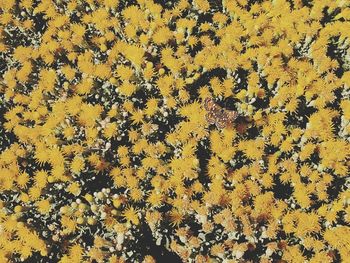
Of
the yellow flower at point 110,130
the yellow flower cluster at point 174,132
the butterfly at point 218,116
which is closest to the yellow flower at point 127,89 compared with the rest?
the yellow flower cluster at point 174,132

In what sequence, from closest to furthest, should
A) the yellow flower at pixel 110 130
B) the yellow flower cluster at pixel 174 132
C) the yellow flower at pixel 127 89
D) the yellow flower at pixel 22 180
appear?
the yellow flower cluster at pixel 174 132
the yellow flower at pixel 22 180
the yellow flower at pixel 110 130
the yellow flower at pixel 127 89

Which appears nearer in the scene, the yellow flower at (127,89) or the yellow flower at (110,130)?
the yellow flower at (110,130)

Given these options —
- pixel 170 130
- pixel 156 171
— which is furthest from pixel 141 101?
pixel 156 171

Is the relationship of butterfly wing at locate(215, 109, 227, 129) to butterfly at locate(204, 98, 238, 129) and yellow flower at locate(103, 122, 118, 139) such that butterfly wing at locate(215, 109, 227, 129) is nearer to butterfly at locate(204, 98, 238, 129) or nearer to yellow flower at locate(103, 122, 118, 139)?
butterfly at locate(204, 98, 238, 129)

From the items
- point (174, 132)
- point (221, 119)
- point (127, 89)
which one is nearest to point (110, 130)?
point (127, 89)

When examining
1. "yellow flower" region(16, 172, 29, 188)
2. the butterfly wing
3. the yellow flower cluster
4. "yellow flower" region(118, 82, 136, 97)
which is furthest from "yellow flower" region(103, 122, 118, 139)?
the butterfly wing

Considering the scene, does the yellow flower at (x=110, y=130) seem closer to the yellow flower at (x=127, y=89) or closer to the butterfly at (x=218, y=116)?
the yellow flower at (x=127, y=89)
